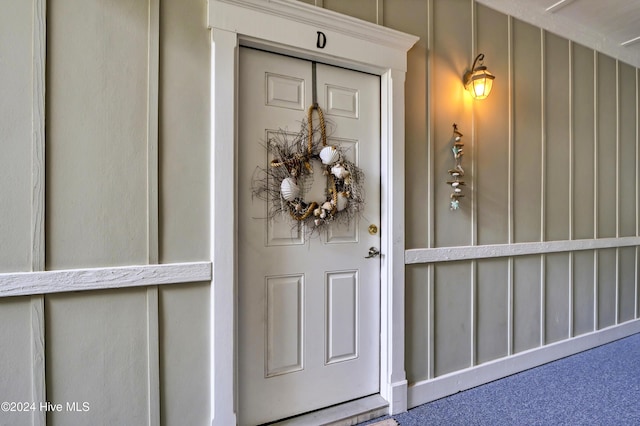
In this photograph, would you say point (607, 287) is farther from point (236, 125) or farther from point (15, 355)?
point (15, 355)

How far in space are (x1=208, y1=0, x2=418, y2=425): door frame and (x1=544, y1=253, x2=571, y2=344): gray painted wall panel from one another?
151 centimetres

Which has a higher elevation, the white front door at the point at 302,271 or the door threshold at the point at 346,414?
the white front door at the point at 302,271

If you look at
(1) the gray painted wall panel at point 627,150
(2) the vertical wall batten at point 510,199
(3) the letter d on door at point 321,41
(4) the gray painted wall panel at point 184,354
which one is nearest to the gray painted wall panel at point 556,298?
(2) the vertical wall batten at point 510,199

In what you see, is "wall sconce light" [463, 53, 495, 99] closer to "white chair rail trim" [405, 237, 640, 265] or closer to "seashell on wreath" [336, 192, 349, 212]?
"white chair rail trim" [405, 237, 640, 265]

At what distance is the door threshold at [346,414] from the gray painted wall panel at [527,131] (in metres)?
1.64

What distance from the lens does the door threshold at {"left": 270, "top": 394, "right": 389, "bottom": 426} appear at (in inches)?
68.6

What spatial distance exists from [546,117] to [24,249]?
11.4 ft

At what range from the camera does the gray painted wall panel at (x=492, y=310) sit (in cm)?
228

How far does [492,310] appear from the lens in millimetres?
2324

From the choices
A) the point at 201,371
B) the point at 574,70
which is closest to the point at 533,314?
the point at 574,70

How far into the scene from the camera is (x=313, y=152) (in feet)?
5.90

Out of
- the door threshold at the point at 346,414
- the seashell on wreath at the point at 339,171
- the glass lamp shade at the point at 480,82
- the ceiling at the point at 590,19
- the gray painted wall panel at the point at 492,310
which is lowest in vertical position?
the door threshold at the point at 346,414

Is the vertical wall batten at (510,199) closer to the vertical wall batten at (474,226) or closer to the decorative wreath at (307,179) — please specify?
the vertical wall batten at (474,226)

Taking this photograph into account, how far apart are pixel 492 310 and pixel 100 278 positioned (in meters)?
2.49
